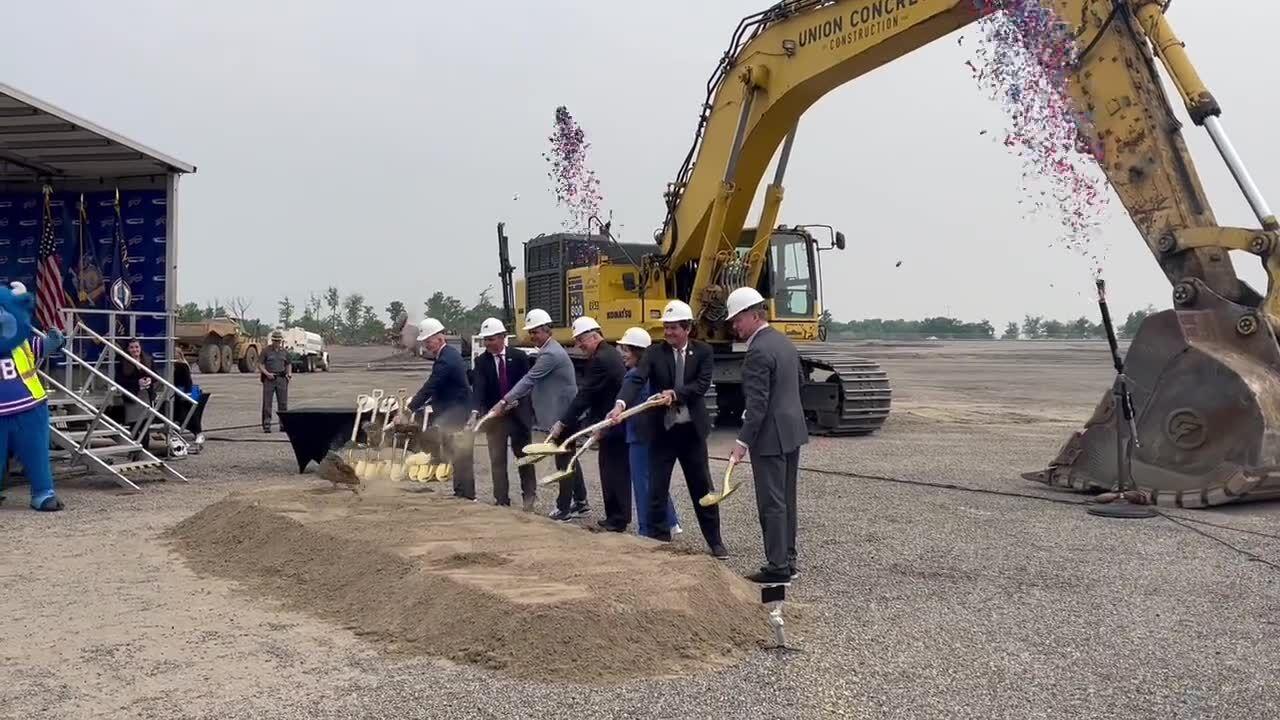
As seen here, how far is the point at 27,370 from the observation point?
10.9 metres

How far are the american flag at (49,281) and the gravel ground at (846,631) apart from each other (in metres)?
4.76

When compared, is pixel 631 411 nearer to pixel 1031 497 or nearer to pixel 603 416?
pixel 603 416

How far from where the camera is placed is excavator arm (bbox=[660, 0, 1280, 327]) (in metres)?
11.0

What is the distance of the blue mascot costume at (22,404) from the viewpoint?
1079cm

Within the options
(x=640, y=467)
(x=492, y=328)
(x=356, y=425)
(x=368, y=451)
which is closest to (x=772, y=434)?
(x=640, y=467)

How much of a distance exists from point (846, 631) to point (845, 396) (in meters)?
11.2

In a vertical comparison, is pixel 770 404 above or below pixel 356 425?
above

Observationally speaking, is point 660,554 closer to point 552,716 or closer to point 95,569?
point 552,716

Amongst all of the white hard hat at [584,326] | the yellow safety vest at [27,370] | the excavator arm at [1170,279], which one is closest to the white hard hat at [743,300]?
the white hard hat at [584,326]

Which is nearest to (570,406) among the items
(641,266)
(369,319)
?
(641,266)

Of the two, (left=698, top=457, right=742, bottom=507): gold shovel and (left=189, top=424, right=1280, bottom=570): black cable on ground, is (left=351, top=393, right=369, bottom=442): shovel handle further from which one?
(left=698, top=457, right=742, bottom=507): gold shovel

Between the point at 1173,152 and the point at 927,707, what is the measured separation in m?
7.77

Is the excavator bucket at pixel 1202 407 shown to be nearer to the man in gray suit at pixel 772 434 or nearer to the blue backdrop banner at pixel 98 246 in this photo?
the man in gray suit at pixel 772 434

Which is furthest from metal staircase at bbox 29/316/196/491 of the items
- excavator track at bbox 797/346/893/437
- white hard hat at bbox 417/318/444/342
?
excavator track at bbox 797/346/893/437
